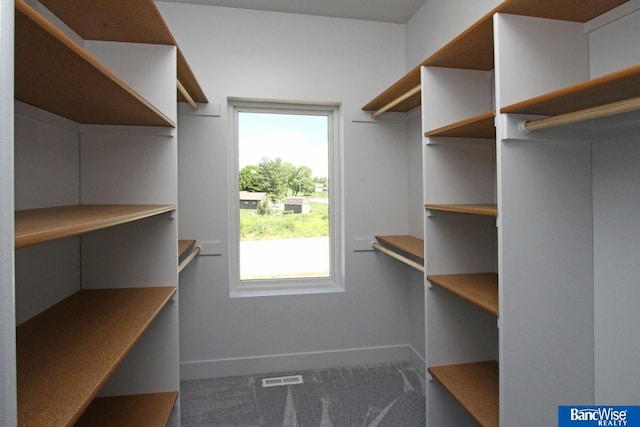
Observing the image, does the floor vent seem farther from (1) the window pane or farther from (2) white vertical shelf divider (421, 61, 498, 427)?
(2) white vertical shelf divider (421, 61, 498, 427)

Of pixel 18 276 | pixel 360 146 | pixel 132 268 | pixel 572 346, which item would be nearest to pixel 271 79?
pixel 360 146

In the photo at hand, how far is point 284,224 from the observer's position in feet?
9.76

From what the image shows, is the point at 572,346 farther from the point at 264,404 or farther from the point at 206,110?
the point at 206,110

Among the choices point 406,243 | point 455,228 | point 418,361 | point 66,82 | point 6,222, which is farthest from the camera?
point 418,361

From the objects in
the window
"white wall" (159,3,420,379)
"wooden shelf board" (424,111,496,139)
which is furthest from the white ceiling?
"wooden shelf board" (424,111,496,139)

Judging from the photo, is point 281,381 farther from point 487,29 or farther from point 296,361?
point 487,29

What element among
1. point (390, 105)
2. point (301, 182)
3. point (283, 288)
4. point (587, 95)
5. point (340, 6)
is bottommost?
point (283, 288)

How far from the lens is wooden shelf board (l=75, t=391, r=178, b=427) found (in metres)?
1.52

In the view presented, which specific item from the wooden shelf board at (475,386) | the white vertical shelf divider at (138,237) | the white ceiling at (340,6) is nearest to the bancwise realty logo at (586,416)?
the wooden shelf board at (475,386)

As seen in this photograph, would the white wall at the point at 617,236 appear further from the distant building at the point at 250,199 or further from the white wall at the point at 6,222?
the distant building at the point at 250,199

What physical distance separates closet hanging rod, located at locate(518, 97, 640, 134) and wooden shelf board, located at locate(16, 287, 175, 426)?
5.06ft

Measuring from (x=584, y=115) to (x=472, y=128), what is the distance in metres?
0.59

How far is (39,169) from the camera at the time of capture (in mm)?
1428

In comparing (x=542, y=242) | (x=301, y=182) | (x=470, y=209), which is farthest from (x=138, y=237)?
(x=542, y=242)
